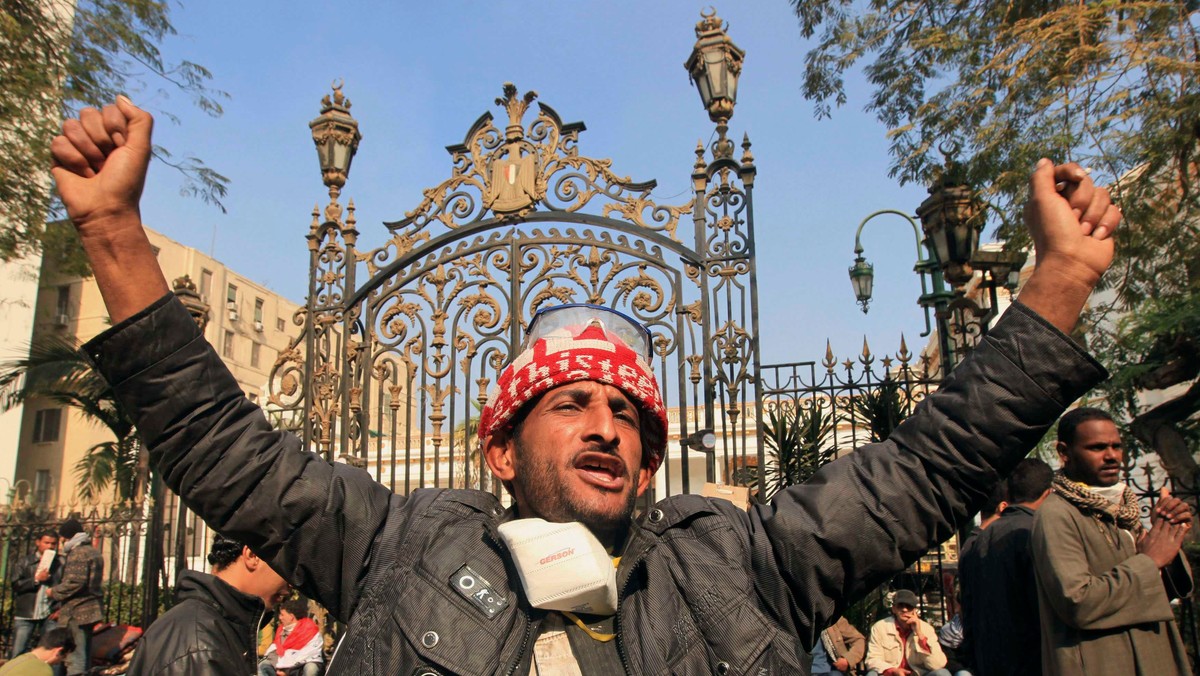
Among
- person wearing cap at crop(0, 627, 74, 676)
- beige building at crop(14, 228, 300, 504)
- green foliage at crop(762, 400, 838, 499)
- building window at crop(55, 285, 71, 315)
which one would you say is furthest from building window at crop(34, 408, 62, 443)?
green foliage at crop(762, 400, 838, 499)

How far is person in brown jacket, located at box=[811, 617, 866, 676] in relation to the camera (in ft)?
20.8

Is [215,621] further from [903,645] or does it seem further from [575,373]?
[903,645]

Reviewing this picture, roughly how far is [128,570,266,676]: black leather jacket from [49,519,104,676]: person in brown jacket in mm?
5660

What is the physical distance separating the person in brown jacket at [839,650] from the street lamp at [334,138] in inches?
215

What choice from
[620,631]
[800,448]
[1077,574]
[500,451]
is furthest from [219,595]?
[800,448]

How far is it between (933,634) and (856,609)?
3.20ft

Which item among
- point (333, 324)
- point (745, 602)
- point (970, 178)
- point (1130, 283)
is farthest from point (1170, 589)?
point (333, 324)

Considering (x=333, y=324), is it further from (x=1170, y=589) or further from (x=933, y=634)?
(x=1170, y=589)

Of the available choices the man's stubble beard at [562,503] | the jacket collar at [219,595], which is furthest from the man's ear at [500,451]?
the jacket collar at [219,595]

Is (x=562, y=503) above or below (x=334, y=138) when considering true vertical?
below

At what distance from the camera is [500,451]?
2113 mm

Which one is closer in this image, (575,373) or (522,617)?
(522,617)

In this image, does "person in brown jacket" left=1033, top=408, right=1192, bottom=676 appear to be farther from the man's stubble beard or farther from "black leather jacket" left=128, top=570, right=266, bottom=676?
"black leather jacket" left=128, top=570, right=266, bottom=676

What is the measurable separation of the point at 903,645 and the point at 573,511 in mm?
5376
